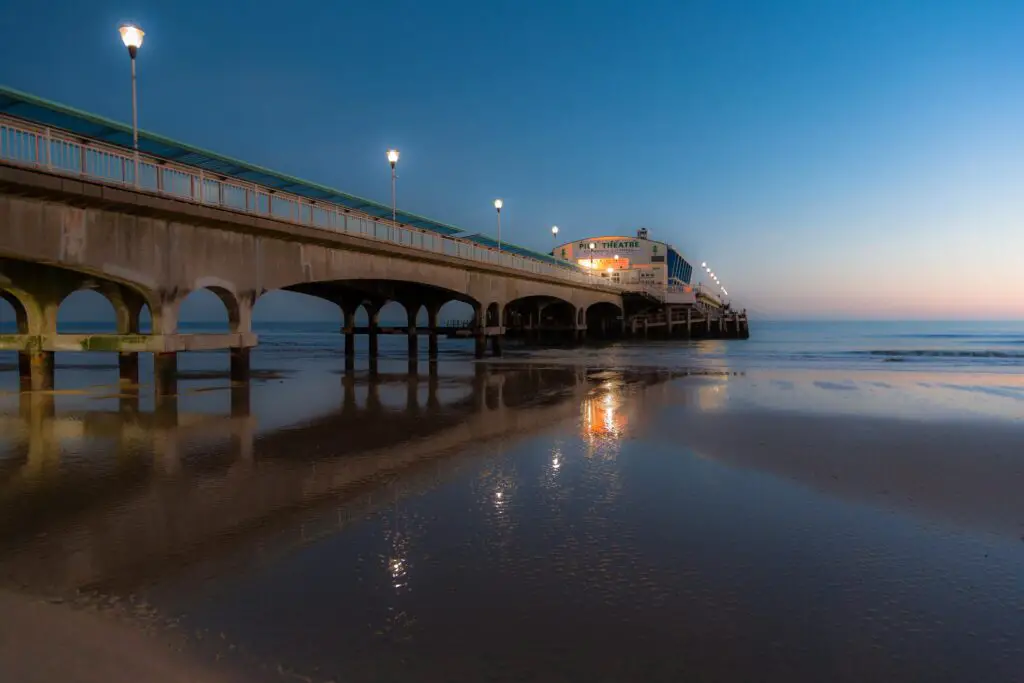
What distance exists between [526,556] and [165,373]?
14729 millimetres

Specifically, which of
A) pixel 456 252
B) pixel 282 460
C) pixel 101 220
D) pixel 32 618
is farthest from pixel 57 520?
pixel 456 252

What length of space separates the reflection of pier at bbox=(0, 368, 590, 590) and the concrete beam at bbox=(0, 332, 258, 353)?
8.79 ft

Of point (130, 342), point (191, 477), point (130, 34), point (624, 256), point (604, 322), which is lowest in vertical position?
point (191, 477)

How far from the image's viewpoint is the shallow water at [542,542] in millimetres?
4090

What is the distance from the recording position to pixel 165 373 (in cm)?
1711

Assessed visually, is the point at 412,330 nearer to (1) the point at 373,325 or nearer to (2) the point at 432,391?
(1) the point at 373,325

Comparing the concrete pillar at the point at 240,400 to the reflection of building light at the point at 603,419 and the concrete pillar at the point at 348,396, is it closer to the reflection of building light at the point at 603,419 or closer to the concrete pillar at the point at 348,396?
the concrete pillar at the point at 348,396

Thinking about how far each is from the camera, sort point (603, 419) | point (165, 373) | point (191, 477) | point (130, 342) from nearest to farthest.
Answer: point (191, 477) → point (603, 419) → point (130, 342) → point (165, 373)

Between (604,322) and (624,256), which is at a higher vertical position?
(624,256)

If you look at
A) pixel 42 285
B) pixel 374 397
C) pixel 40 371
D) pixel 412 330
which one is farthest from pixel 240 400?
pixel 412 330

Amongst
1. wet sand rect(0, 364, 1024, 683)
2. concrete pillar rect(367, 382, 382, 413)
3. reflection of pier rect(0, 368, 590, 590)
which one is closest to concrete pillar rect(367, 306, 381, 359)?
concrete pillar rect(367, 382, 382, 413)

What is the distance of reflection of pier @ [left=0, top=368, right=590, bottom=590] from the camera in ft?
19.0

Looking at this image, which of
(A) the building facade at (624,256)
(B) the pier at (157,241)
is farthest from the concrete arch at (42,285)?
(A) the building facade at (624,256)

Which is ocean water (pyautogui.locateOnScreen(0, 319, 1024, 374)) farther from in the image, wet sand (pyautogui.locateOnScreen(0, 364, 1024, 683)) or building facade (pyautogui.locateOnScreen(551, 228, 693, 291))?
wet sand (pyautogui.locateOnScreen(0, 364, 1024, 683))
